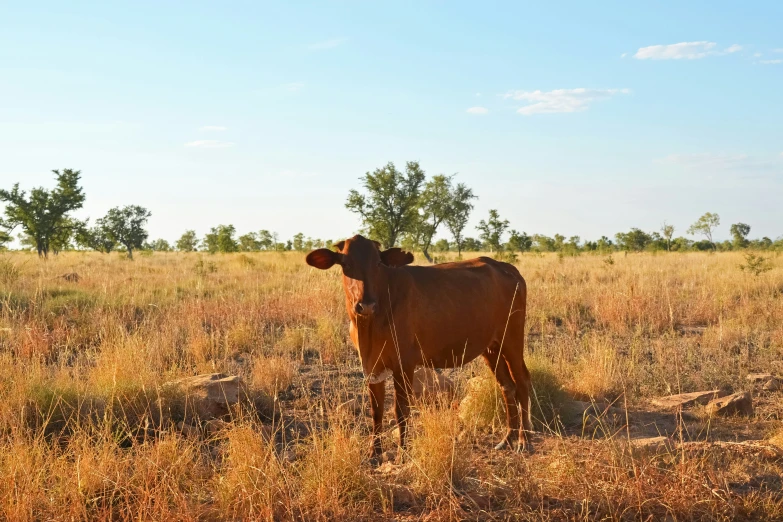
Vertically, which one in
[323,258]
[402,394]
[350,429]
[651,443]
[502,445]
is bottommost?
[502,445]

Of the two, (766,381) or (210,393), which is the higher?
(210,393)

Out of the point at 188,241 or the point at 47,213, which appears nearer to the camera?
the point at 47,213

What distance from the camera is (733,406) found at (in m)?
7.04

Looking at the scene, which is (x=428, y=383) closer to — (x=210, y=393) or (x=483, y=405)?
(x=483, y=405)

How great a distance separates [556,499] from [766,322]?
9.16m

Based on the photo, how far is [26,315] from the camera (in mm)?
11758

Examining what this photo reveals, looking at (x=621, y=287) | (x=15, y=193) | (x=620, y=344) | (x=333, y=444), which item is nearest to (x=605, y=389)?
(x=620, y=344)

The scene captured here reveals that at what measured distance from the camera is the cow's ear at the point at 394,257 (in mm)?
6062

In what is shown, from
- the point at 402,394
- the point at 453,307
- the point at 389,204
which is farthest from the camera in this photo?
the point at 389,204

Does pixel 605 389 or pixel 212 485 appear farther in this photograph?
pixel 605 389

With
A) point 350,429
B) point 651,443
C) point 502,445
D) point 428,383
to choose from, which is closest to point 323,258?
point 350,429

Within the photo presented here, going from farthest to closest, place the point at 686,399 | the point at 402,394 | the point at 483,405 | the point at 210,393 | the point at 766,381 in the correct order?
the point at 766,381
the point at 686,399
the point at 210,393
the point at 483,405
the point at 402,394

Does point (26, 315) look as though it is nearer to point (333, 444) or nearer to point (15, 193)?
point (333, 444)

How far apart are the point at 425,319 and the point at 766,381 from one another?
505cm
